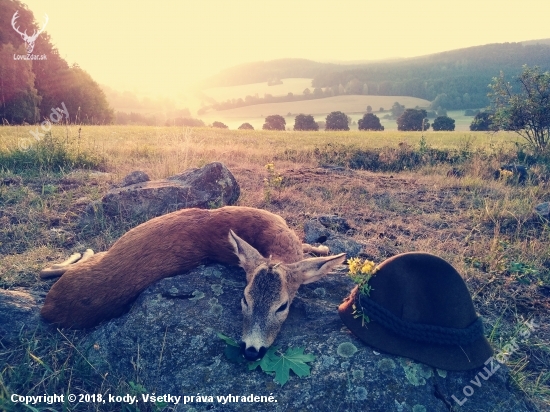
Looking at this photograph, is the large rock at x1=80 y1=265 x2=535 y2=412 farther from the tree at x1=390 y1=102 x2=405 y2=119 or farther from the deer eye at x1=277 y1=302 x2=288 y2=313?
the tree at x1=390 y1=102 x2=405 y2=119

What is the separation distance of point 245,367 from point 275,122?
42708 mm

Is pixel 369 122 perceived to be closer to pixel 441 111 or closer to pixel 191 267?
pixel 441 111

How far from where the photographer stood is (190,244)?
4.01 m

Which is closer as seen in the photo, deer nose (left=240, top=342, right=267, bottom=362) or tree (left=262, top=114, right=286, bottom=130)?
deer nose (left=240, top=342, right=267, bottom=362)

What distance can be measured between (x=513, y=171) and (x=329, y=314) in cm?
957

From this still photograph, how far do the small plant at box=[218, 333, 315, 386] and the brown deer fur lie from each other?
1009 mm

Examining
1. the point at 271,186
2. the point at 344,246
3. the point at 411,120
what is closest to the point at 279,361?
the point at 344,246

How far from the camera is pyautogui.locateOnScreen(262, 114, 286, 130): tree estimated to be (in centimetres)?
4400

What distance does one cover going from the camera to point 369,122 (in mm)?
44531

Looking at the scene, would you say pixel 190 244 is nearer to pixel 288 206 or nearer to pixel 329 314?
pixel 329 314

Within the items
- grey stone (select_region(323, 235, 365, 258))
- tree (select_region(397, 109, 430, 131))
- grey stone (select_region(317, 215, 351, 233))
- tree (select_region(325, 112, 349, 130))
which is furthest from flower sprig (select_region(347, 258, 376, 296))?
tree (select_region(325, 112, 349, 130))

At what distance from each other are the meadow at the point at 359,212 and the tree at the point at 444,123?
30786mm

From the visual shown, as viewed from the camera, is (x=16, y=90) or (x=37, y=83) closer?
(x=16, y=90)

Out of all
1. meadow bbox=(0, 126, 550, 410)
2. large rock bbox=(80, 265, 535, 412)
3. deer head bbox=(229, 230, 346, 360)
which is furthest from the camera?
meadow bbox=(0, 126, 550, 410)
